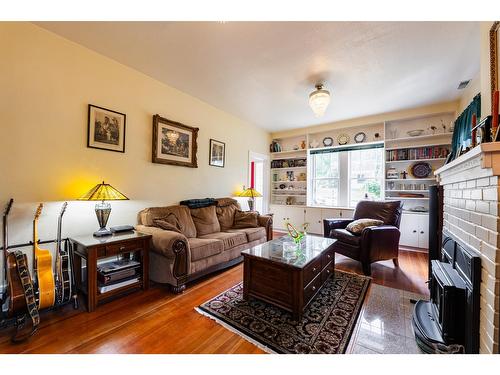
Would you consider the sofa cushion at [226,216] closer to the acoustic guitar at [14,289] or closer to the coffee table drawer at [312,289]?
the coffee table drawer at [312,289]

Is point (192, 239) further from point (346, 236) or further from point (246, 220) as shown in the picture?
point (346, 236)

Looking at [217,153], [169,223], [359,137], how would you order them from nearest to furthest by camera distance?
[169,223], [217,153], [359,137]

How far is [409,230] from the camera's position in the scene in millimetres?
3748

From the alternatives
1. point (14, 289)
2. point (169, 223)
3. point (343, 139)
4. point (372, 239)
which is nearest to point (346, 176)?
point (343, 139)

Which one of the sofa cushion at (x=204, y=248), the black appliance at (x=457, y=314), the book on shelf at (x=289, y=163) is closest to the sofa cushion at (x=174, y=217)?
the sofa cushion at (x=204, y=248)

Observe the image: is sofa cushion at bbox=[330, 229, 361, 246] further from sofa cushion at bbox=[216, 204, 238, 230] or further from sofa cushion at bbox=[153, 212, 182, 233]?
sofa cushion at bbox=[153, 212, 182, 233]

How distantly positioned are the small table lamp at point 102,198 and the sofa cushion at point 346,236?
2720mm

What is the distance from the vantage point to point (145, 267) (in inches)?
86.2

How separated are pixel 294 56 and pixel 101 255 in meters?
2.76

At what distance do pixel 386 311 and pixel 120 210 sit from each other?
9.73 ft

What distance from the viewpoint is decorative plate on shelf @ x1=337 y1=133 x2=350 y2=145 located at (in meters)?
4.58

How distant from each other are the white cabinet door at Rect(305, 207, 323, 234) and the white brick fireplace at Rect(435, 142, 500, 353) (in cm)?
320
